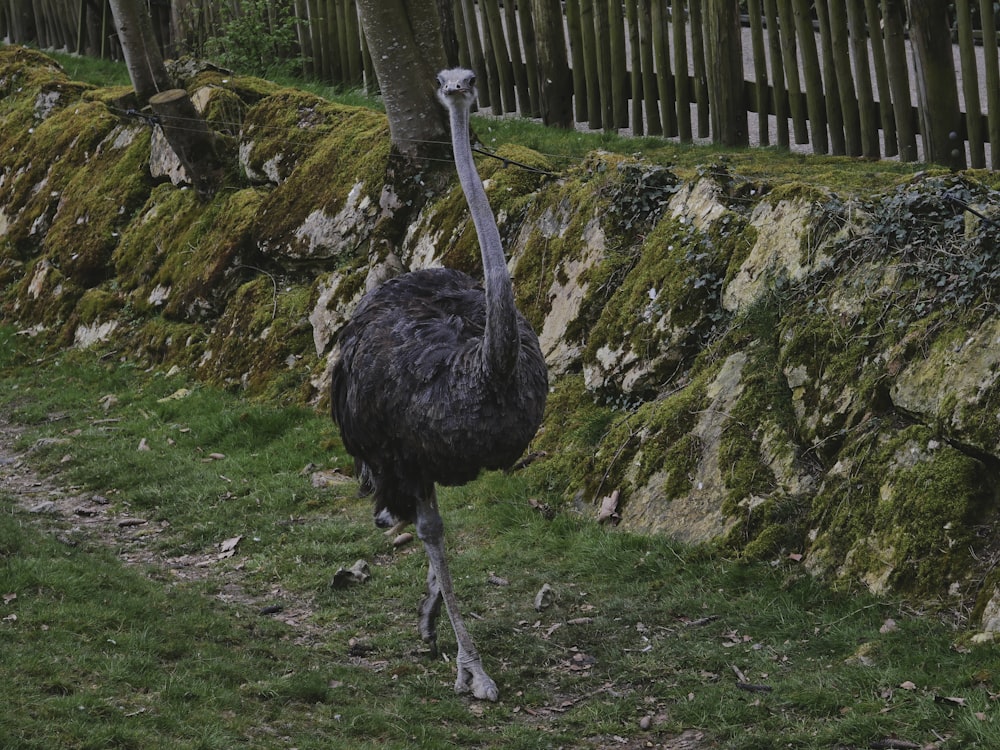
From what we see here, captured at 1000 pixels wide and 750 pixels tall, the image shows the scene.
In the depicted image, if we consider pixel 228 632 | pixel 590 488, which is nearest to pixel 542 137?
pixel 590 488

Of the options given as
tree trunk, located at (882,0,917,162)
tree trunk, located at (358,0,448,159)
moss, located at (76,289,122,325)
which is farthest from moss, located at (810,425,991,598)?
moss, located at (76,289,122,325)

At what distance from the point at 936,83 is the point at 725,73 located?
216 centimetres

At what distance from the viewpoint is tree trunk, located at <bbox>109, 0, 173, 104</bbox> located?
41.9 ft

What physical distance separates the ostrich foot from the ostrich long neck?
4.57 feet

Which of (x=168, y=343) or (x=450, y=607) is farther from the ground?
(x=168, y=343)

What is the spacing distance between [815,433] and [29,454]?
6241mm

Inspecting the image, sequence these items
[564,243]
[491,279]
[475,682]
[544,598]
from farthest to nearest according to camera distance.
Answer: [564,243], [544,598], [475,682], [491,279]

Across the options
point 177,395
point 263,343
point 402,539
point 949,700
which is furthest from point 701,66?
point 949,700

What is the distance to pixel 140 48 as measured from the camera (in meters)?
13.0

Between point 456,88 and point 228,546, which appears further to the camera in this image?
point 228,546

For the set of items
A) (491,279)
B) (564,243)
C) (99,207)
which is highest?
(491,279)

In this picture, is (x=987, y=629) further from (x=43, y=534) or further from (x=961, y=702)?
(x=43, y=534)

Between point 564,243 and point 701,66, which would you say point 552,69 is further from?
point 564,243

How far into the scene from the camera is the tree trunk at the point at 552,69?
12.4 m
